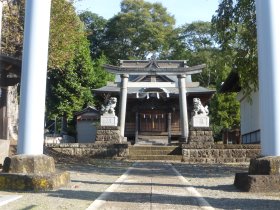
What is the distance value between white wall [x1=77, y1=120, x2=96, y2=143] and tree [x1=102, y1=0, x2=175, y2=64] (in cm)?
1308

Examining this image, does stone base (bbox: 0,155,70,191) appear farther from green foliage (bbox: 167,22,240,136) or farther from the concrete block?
green foliage (bbox: 167,22,240,136)

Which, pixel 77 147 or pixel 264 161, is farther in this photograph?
pixel 77 147

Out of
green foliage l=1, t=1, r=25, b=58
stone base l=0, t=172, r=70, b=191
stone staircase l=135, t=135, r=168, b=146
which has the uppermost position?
green foliage l=1, t=1, r=25, b=58

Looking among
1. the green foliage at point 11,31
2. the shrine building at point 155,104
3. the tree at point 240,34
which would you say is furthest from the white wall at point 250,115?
the green foliage at point 11,31

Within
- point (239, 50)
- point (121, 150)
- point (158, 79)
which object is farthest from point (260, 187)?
point (158, 79)

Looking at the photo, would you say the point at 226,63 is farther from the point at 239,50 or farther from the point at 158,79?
the point at 158,79

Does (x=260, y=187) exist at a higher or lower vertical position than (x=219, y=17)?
lower

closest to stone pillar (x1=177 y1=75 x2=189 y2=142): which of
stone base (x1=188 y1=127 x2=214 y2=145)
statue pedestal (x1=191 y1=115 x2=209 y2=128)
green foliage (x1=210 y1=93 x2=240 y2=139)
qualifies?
statue pedestal (x1=191 y1=115 x2=209 y2=128)

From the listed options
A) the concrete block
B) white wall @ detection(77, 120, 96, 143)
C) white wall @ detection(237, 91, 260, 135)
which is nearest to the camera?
the concrete block

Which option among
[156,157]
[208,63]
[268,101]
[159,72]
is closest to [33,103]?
[268,101]

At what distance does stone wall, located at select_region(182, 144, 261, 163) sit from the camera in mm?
18359

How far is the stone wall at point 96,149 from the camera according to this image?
19.1 metres

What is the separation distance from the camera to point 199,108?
66.0ft

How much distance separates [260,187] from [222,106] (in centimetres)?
3201
